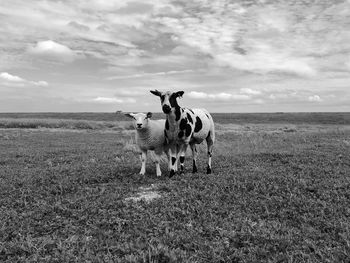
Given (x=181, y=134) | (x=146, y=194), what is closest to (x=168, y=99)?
(x=181, y=134)

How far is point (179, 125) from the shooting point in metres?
11.6

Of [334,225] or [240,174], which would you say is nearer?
[334,225]

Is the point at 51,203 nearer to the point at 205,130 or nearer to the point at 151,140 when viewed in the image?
the point at 151,140

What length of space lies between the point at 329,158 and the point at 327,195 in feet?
25.0

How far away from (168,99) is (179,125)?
1.14 m

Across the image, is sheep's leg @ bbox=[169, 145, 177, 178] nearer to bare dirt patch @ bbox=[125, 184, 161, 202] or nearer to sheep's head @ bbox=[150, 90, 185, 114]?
bare dirt patch @ bbox=[125, 184, 161, 202]

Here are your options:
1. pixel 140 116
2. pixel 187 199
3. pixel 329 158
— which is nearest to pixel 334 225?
pixel 187 199

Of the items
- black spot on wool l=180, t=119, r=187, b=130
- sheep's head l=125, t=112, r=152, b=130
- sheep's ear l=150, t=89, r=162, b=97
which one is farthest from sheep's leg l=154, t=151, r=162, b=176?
sheep's ear l=150, t=89, r=162, b=97

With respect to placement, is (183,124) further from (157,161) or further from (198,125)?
(157,161)

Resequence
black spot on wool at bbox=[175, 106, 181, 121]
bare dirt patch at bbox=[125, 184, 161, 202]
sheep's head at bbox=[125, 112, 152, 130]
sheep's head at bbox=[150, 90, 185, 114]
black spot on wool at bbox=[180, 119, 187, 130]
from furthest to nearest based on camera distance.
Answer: sheep's head at bbox=[125, 112, 152, 130] < black spot on wool at bbox=[180, 119, 187, 130] < black spot on wool at bbox=[175, 106, 181, 121] < sheep's head at bbox=[150, 90, 185, 114] < bare dirt patch at bbox=[125, 184, 161, 202]

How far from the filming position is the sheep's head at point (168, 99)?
10906 millimetres

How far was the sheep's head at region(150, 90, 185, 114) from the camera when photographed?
1091cm

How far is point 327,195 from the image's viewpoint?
9.29m

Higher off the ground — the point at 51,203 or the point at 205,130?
the point at 205,130
